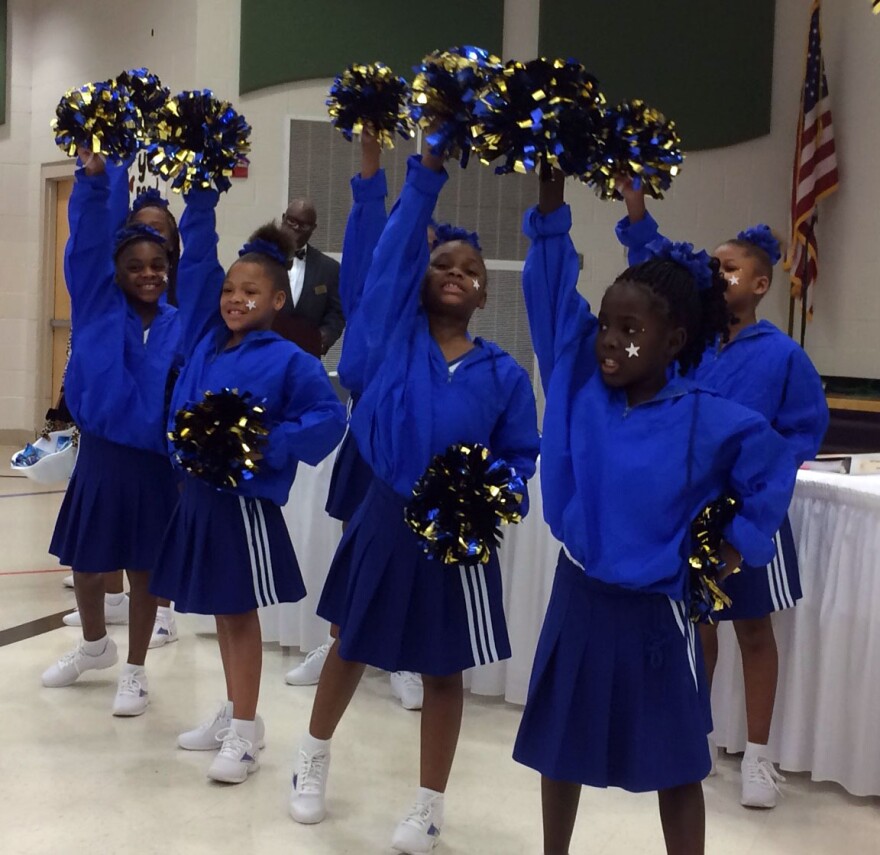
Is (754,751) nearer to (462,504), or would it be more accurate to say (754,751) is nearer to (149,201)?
(462,504)

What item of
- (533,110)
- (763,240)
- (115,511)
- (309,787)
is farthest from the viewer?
(115,511)

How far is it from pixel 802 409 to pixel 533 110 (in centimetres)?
131

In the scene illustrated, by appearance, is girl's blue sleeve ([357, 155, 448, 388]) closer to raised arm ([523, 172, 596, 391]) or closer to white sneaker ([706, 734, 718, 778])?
raised arm ([523, 172, 596, 391])

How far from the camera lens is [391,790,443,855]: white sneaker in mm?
2363

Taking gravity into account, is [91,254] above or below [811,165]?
below

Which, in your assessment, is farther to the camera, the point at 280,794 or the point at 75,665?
the point at 75,665

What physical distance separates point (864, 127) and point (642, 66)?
54.3 inches

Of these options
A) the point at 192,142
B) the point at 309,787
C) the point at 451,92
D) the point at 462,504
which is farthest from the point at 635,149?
the point at 309,787

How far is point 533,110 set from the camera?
1.75m

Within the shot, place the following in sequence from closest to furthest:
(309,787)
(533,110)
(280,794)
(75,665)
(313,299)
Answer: (533,110)
(309,787)
(280,794)
(75,665)
(313,299)

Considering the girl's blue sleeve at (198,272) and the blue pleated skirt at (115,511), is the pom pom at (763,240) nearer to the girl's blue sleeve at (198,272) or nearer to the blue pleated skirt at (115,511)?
the girl's blue sleeve at (198,272)

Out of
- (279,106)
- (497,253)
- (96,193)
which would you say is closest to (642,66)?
(497,253)

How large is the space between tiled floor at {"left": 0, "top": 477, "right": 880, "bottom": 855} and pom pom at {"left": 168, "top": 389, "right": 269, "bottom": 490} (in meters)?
0.78

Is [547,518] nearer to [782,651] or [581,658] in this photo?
[581,658]
